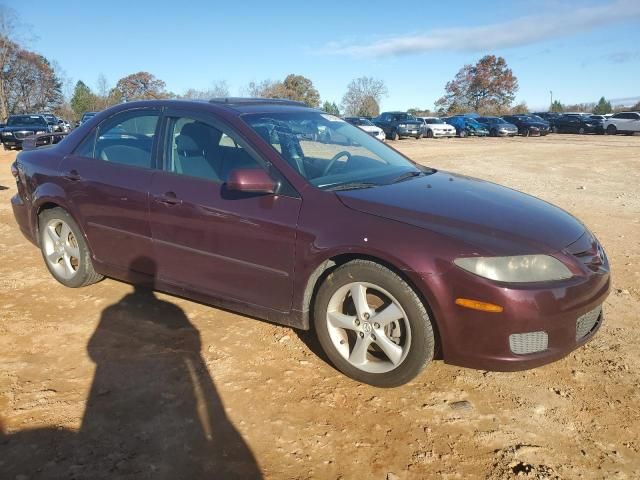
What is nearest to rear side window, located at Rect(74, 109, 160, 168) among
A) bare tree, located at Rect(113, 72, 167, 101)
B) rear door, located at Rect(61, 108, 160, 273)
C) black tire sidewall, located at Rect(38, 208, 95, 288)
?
rear door, located at Rect(61, 108, 160, 273)

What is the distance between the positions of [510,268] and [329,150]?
1708 mm

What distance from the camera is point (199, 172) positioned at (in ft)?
11.6

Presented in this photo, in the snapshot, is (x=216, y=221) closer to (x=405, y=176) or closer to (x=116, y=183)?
(x=116, y=183)

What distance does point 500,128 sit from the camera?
3544 centimetres

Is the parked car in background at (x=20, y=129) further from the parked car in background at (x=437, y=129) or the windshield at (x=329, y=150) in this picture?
the parked car in background at (x=437, y=129)

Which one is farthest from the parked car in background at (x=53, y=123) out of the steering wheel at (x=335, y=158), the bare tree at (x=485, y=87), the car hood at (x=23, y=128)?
the bare tree at (x=485, y=87)

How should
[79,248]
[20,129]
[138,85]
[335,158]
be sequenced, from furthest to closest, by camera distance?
[138,85] < [20,129] < [79,248] < [335,158]

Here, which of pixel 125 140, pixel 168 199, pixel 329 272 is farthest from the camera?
pixel 125 140

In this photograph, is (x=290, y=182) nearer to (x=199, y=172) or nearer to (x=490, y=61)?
(x=199, y=172)

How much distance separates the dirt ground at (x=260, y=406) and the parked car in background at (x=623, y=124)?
36.0 metres

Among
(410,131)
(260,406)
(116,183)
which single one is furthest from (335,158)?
(410,131)

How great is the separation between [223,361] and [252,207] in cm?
99

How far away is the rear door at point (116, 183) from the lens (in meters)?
3.77

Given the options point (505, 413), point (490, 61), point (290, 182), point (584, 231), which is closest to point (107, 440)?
point (290, 182)
